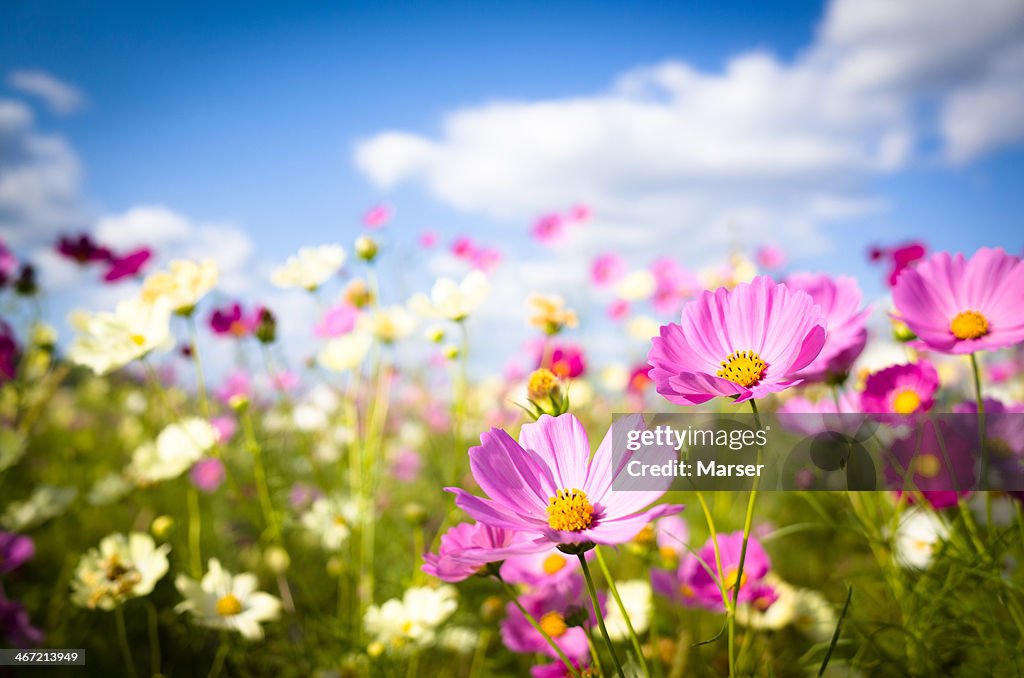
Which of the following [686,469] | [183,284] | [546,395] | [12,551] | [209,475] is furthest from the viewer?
[209,475]

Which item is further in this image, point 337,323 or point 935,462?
point 337,323

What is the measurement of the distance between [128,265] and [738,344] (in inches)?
65.5

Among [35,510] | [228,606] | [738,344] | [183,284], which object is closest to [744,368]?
[738,344]

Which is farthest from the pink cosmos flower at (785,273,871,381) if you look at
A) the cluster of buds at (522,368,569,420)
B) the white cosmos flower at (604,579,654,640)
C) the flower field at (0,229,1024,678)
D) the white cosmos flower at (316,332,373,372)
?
the white cosmos flower at (316,332,373,372)

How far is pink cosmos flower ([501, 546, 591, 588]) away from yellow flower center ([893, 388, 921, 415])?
387 mm

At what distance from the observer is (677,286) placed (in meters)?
2.01

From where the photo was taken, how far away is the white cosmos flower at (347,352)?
118 centimetres

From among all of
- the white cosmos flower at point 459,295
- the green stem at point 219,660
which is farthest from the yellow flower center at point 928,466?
the green stem at point 219,660

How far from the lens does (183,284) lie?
1.03m

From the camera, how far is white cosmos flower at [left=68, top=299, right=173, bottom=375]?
90 cm

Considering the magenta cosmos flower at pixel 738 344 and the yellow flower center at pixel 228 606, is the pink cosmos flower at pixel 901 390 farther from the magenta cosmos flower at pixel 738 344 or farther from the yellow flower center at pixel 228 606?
the yellow flower center at pixel 228 606

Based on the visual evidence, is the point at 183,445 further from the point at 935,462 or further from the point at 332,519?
the point at 935,462

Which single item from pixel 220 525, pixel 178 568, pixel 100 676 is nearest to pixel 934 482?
pixel 100 676

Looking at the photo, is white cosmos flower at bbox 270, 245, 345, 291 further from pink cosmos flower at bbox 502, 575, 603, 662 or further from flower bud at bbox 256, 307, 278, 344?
pink cosmos flower at bbox 502, 575, 603, 662
